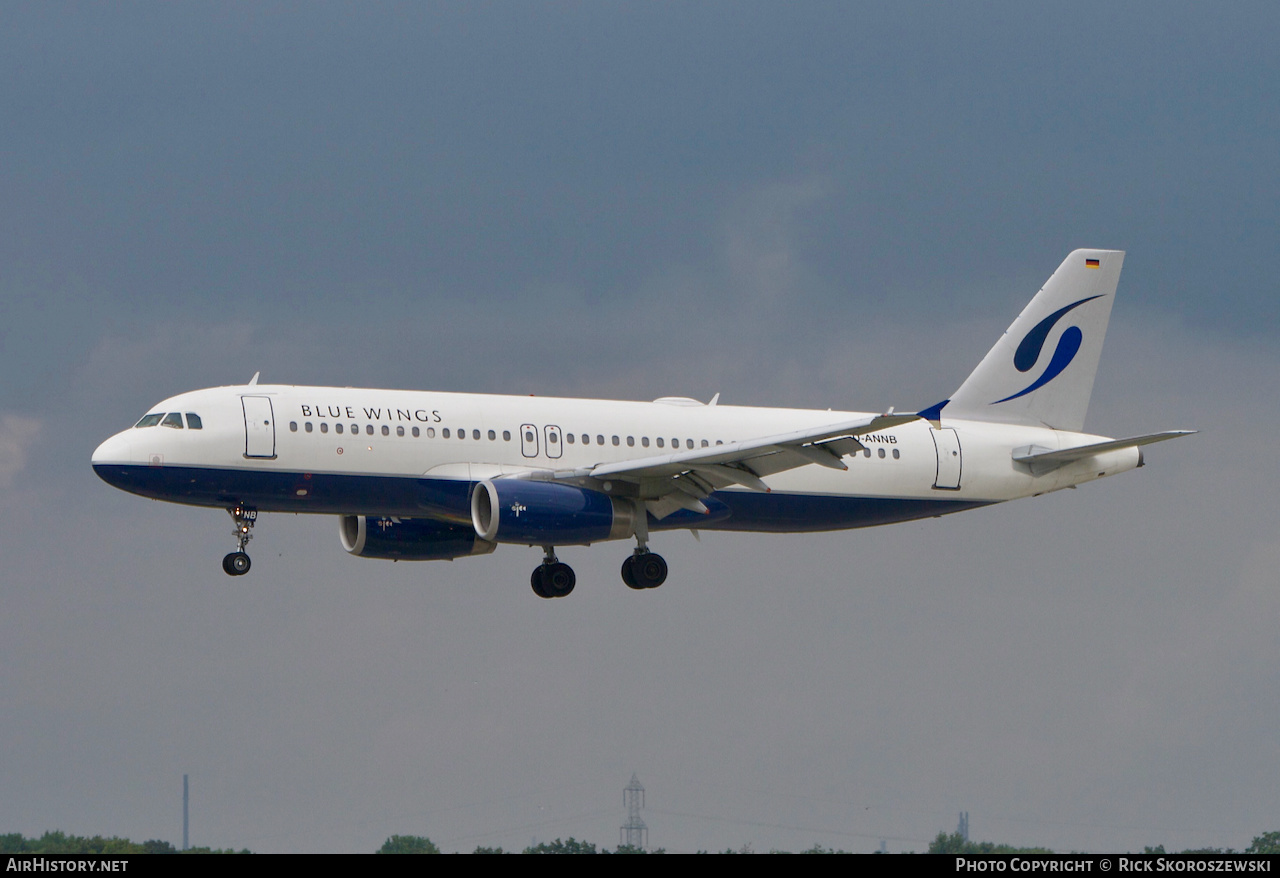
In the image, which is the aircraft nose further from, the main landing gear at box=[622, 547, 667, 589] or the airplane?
the main landing gear at box=[622, 547, 667, 589]

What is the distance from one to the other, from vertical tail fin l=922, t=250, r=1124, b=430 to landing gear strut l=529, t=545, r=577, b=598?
44.5 ft

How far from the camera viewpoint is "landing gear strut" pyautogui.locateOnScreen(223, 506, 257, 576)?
48.3 m

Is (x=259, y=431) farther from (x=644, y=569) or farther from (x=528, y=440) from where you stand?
(x=644, y=569)

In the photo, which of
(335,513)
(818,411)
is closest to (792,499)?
(818,411)

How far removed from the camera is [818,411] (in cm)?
5428

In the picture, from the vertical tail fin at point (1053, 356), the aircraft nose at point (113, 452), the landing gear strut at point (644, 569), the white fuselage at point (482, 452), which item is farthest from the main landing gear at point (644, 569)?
the aircraft nose at point (113, 452)

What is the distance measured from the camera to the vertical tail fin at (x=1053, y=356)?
57156 millimetres

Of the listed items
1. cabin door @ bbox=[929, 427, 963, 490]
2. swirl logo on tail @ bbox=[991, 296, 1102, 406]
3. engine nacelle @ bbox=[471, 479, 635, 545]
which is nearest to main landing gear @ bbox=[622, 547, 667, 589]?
engine nacelle @ bbox=[471, 479, 635, 545]

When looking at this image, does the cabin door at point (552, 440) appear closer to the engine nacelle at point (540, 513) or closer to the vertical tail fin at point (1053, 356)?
the engine nacelle at point (540, 513)

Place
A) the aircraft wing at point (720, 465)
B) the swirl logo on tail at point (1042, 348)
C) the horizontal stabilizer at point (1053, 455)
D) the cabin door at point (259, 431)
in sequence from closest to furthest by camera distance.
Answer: the aircraft wing at point (720, 465), the cabin door at point (259, 431), the horizontal stabilizer at point (1053, 455), the swirl logo on tail at point (1042, 348)

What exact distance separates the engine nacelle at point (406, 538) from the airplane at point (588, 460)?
0.18 feet

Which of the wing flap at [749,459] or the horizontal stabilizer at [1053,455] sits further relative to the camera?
the horizontal stabilizer at [1053,455]
